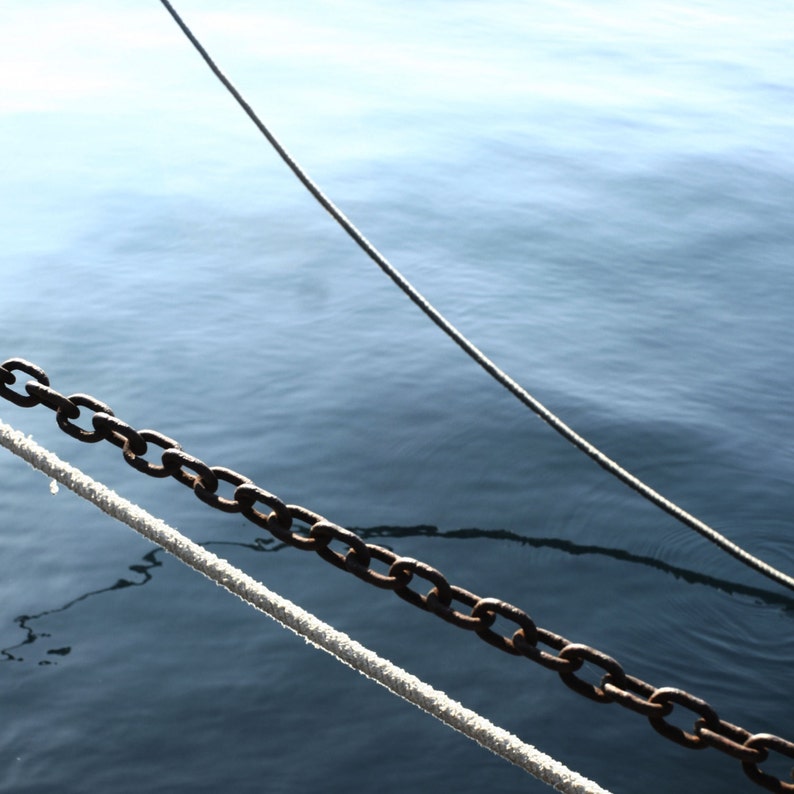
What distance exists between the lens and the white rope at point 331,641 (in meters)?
2.05

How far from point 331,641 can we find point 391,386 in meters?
3.52

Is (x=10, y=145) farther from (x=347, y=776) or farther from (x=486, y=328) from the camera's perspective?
(x=347, y=776)

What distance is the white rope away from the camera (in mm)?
2049

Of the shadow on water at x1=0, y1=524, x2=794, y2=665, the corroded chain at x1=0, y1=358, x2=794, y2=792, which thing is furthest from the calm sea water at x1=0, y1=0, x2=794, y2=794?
the corroded chain at x1=0, y1=358, x2=794, y2=792

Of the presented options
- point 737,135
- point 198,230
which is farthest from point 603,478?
point 737,135

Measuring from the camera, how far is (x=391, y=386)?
5.61 m

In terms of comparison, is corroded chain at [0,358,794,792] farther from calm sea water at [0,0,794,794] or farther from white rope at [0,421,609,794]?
calm sea water at [0,0,794,794]

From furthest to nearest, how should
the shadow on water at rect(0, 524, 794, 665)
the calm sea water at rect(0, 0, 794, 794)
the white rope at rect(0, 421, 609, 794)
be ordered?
the shadow on water at rect(0, 524, 794, 665) → the calm sea water at rect(0, 0, 794, 794) → the white rope at rect(0, 421, 609, 794)

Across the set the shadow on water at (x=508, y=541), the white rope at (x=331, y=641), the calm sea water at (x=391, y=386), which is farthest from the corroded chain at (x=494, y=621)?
the shadow on water at (x=508, y=541)

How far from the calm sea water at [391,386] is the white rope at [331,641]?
137 cm

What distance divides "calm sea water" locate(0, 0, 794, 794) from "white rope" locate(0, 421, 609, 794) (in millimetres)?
1366

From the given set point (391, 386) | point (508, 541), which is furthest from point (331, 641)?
point (391, 386)

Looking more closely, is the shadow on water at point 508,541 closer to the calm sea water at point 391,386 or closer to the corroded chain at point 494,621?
the calm sea water at point 391,386

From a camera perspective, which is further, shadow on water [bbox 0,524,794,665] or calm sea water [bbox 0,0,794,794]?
shadow on water [bbox 0,524,794,665]
